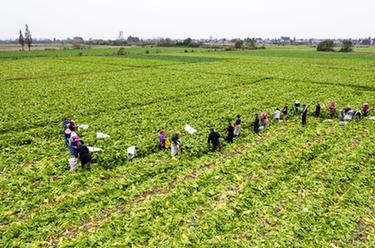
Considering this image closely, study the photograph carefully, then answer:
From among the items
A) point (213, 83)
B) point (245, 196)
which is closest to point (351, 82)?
point (213, 83)

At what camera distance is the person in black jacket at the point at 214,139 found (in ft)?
50.6

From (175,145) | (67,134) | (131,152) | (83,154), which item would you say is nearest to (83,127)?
(67,134)

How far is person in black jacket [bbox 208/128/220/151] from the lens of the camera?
50.6 feet

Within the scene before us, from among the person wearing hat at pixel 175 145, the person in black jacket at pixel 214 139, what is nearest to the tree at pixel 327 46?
the person in black jacket at pixel 214 139

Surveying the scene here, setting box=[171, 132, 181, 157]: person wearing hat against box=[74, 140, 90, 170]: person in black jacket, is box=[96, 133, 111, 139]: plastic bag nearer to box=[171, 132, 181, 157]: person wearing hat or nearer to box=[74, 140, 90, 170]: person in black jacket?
box=[74, 140, 90, 170]: person in black jacket

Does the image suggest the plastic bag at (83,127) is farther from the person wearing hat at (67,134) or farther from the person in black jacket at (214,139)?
the person in black jacket at (214,139)

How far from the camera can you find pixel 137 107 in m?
25.2

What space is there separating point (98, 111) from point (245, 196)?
16.3 m

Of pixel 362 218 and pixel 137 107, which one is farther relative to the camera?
pixel 137 107

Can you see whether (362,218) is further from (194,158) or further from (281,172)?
(194,158)

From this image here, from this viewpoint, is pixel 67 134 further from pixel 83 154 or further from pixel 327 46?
pixel 327 46

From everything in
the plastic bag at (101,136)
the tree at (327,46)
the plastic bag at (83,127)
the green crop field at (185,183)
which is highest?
the tree at (327,46)

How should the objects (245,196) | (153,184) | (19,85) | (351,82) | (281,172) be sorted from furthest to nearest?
(351,82) → (19,85) → (281,172) → (153,184) → (245,196)

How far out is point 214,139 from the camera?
15.5m
